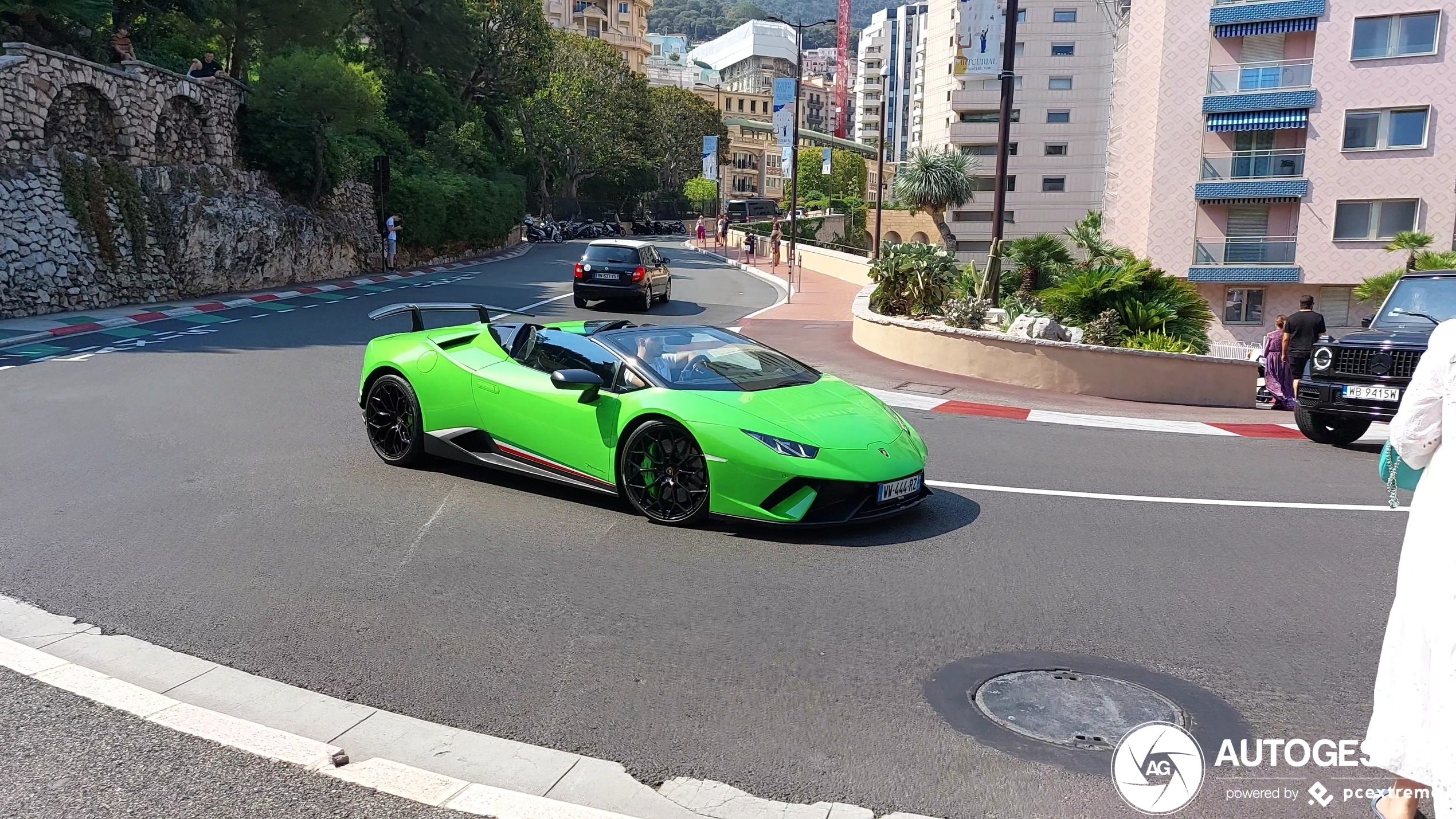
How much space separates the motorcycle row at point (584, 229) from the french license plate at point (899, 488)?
204ft

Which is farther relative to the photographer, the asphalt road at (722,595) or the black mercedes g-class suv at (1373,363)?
the black mercedes g-class suv at (1373,363)

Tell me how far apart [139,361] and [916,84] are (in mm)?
132873

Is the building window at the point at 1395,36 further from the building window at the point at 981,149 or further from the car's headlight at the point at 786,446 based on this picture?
the car's headlight at the point at 786,446

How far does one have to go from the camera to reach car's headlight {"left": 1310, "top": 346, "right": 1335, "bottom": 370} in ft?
36.6

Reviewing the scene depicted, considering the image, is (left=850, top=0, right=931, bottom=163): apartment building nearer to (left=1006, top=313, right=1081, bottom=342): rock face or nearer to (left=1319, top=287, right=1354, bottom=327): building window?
(left=1319, top=287, right=1354, bottom=327): building window

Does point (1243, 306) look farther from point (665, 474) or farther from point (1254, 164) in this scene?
point (665, 474)

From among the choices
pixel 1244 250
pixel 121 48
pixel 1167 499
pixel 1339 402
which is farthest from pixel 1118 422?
pixel 1244 250

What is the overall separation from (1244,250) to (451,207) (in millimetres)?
30070

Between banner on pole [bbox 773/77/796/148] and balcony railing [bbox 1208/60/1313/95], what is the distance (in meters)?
16.2

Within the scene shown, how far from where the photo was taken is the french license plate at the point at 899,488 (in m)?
6.96

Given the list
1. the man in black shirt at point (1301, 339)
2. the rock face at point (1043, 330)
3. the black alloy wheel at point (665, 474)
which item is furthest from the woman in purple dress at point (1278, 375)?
the black alloy wheel at point (665, 474)

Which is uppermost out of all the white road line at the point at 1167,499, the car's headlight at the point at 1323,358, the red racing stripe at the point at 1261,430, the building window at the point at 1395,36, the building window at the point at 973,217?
the building window at the point at 1395,36

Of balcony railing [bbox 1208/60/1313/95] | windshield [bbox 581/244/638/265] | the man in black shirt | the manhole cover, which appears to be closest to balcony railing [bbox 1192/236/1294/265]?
balcony railing [bbox 1208/60/1313/95]

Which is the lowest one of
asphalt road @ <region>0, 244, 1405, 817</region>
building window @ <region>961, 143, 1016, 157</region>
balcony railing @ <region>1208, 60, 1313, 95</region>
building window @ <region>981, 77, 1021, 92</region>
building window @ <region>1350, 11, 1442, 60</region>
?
asphalt road @ <region>0, 244, 1405, 817</region>
